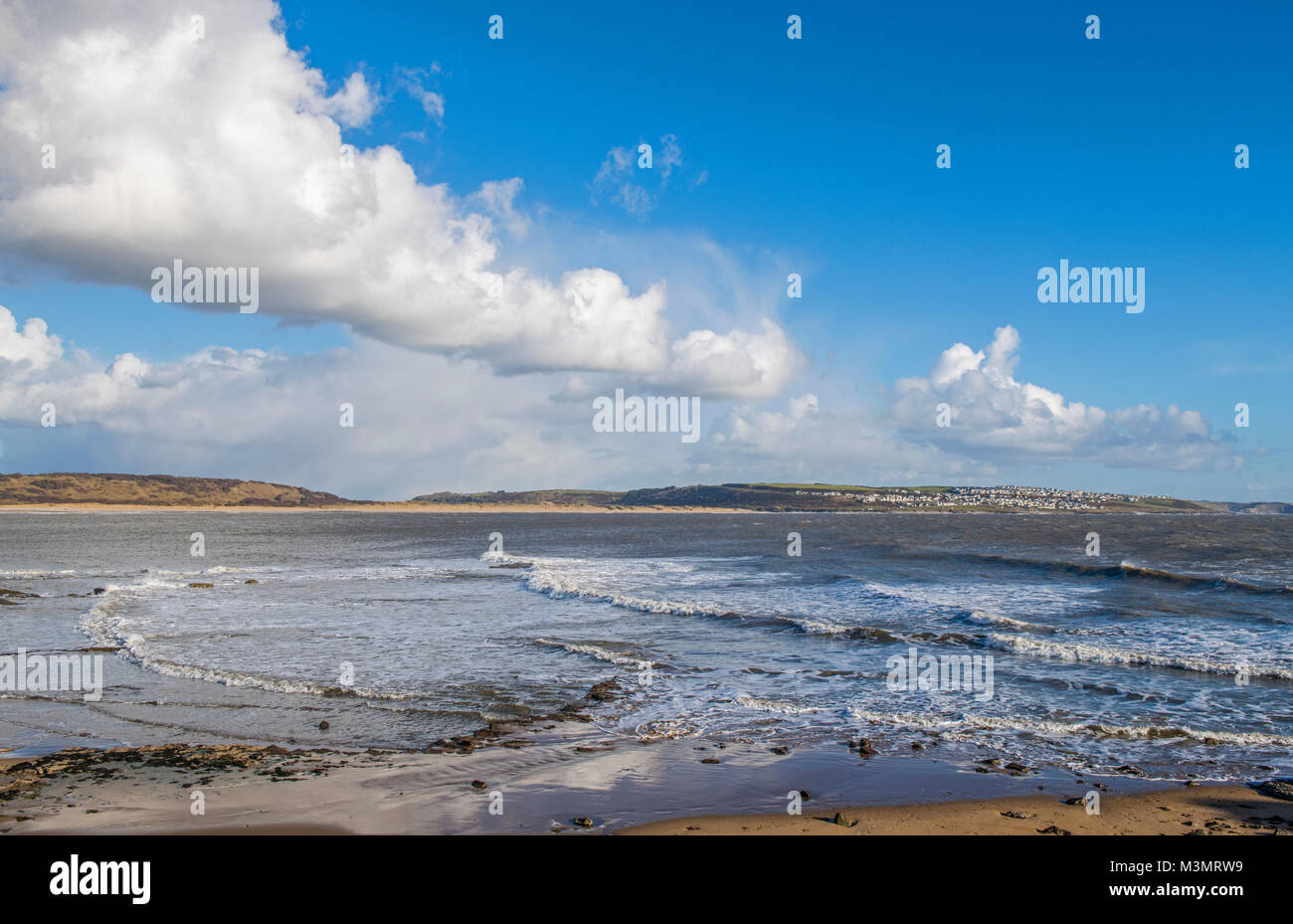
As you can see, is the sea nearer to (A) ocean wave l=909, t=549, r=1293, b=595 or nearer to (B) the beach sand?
(A) ocean wave l=909, t=549, r=1293, b=595

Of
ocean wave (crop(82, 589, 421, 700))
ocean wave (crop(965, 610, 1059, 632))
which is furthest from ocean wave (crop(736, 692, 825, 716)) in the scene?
ocean wave (crop(965, 610, 1059, 632))

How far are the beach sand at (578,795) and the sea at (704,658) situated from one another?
3.30 feet

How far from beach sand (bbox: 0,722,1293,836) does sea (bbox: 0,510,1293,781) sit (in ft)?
3.30

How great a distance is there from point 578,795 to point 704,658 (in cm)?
Answer: 1071

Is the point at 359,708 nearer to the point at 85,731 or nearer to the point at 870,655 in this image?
the point at 85,731

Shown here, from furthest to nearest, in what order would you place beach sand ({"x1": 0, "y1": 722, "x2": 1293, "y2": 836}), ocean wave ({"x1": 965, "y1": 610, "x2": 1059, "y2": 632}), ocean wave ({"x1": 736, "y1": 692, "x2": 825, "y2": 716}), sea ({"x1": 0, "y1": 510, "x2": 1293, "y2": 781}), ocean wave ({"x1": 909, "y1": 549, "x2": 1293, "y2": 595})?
ocean wave ({"x1": 909, "y1": 549, "x2": 1293, "y2": 595}) → ocean wave ({"x1": 965, "y1": 610, "x2": 1059, "y2": 632}) → ocean wave ({"x1": 736, "y1": 692, "x2": 825, "y2": 716}) → sea ({"x1": 0, "y1": 510, "x2": 1293, "y2": 781}) → beach sand ({"x1": 0, "y1": 722, "x2": 1293, "y2": 836})

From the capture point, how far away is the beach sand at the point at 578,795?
9492 millimetres

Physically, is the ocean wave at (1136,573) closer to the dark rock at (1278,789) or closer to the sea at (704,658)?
the sea at (704,658)

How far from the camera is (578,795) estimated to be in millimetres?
10609

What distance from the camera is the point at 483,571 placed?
46812mm

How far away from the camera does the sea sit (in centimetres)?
1391

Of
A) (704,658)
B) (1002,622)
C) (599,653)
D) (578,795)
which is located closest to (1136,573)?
(1002,622)
